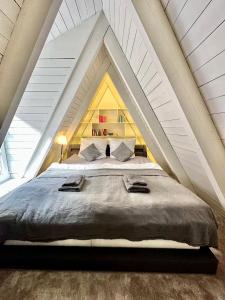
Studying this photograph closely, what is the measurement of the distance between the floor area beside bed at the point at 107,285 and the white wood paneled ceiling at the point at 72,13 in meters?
2.36

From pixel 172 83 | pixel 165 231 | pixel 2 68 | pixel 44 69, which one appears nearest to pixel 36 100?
pixel 44 69

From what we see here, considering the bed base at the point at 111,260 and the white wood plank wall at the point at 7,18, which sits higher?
the white wood plank wall at the point at 7,18

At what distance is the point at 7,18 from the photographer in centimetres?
107

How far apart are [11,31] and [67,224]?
1373 millimetres

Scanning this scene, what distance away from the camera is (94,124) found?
15.8ft

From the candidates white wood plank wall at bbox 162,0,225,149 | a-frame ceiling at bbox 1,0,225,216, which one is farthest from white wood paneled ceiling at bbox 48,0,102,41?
white wood plank wall at bbox 162,0,225,149

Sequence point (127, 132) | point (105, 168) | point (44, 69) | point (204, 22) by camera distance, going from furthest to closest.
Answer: point (127, 132) → point (105, 168) → point (44, 69) → point (204, 22)

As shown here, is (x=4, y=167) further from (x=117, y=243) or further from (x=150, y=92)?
(x=150, y=92)

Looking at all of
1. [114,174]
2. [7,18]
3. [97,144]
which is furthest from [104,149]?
[7,18]

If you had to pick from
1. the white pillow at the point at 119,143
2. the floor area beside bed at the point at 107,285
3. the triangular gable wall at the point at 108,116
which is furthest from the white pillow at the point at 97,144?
the floor area beside bed at the point at 107,285

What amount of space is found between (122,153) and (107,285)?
2.70 metres

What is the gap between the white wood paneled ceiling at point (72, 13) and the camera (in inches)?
79.4

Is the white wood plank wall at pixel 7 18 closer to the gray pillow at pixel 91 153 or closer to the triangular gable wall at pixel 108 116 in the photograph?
the gray pillow at pixel 91 153

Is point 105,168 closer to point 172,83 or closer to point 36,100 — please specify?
point 36,100
